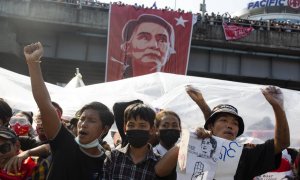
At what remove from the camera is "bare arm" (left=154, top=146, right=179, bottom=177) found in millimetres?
3010

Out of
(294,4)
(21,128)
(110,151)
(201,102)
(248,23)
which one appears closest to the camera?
(110,151)

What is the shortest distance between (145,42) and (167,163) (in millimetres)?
17928

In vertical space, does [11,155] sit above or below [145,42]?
below

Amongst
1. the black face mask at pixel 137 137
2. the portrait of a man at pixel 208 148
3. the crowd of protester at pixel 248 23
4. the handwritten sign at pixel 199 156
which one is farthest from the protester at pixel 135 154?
the crowd of protester at pixel 248 23

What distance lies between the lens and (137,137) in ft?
10.5

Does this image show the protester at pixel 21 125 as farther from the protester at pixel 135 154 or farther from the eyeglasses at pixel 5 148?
the protester at pixel 135 154

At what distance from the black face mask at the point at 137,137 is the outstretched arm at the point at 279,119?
3.20 feet

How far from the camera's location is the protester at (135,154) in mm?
3150

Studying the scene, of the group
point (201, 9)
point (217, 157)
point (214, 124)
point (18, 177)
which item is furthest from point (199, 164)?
point (201, 9)

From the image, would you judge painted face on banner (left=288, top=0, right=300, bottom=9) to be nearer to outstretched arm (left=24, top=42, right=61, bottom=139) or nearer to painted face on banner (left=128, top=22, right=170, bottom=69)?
painted face on banner (left=128, top=22, right=170, bottom=69)

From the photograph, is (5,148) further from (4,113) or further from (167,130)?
(167,130)

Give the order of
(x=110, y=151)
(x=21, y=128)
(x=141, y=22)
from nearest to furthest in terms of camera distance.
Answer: (x=110, y=151)
(x=21, y=128)
(x=141, y=22)

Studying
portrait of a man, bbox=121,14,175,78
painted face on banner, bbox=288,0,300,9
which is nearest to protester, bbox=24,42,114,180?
portrait of a man, bbox=121,14,175,78

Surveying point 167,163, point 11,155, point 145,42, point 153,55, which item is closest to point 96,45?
point 145,42
